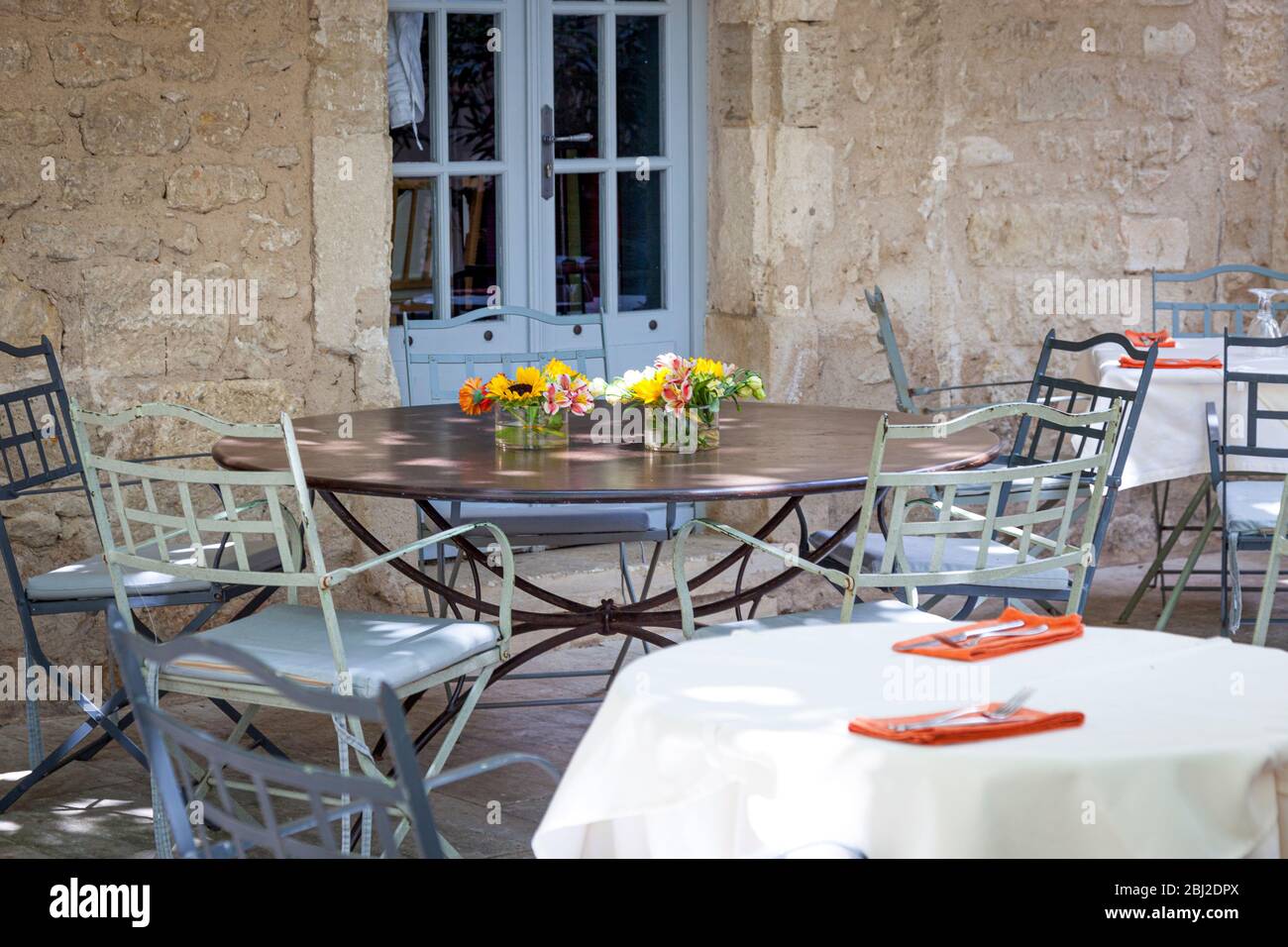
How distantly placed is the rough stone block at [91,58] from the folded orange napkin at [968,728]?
3.39m

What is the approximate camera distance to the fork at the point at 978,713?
1.77 meters

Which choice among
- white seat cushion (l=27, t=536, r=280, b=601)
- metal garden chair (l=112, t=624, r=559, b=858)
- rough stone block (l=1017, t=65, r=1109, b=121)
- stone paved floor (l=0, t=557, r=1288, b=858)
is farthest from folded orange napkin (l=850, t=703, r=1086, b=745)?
rough stone block (l=1017, t=65, r=1109, b=121)

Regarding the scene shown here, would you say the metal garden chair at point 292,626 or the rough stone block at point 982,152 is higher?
the rough stone block at point 982,152

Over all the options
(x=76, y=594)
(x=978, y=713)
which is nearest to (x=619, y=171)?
(x=76, y=594)

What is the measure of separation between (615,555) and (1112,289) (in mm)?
2133

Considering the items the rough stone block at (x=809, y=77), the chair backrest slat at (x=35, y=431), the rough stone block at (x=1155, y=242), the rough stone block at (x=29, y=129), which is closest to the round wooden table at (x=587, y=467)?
the chair backrest slat at (x=35, y=431)

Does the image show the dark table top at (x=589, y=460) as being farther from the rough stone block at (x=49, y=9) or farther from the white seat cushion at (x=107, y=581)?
the rough stone block at (x=49, y=9)

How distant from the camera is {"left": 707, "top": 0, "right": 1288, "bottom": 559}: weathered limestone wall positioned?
559 centimetres

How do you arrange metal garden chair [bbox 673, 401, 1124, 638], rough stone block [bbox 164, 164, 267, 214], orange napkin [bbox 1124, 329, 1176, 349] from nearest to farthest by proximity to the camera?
metal garden chair [bbox 673, 401, 1124, 638]
rough stone block [bbox 164, 164, 267, 214]
orange napkin [bbox 1124, 329, 1176, 349]

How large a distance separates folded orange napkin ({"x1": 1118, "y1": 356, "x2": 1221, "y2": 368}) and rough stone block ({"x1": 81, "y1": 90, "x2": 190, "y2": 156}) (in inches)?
109

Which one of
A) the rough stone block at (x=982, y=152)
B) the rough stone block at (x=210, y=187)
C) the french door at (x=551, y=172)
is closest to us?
the rough stone block at (x=210, y=187)

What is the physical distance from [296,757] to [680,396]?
1.34 m

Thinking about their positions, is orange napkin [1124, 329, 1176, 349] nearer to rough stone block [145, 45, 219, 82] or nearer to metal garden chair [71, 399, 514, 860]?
metal garden chair [71, 399, 514, 860]

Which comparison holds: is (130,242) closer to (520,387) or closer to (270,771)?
(520,387)
